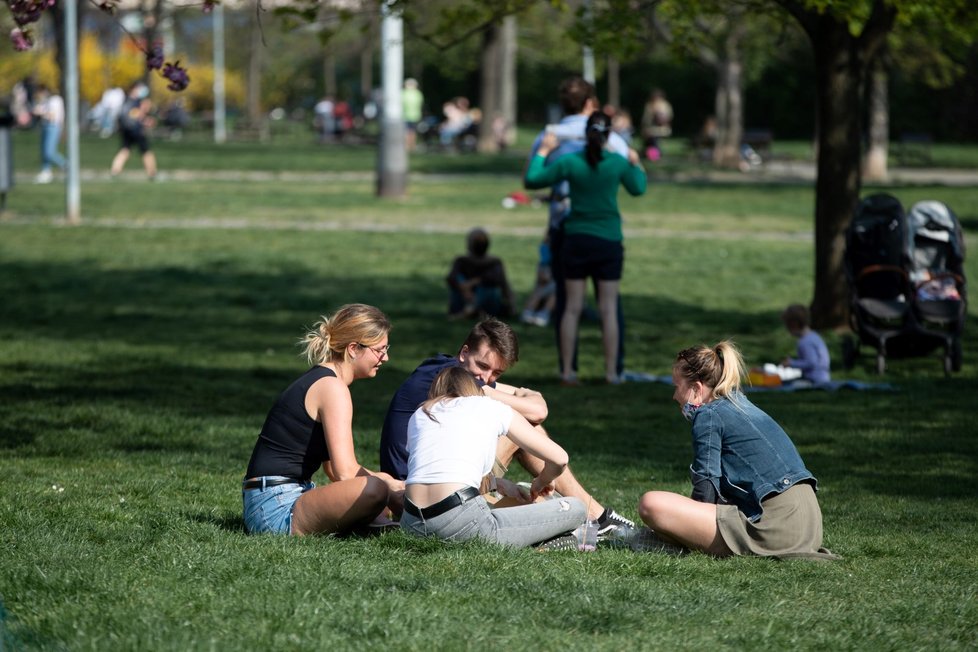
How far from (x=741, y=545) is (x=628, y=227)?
55.6 feet

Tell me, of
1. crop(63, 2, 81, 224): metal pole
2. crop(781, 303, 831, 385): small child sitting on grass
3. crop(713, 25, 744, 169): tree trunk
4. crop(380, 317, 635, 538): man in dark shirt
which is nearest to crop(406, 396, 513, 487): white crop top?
crop(380, 317, 635, 538): man in dark shirt

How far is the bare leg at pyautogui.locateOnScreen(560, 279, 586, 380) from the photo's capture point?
1127 cm

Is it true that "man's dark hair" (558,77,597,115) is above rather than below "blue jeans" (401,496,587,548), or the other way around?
above

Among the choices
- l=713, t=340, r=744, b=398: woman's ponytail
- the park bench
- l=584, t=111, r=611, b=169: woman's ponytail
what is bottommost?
l=713, t=340, r=744, b=398: woman's ponytail

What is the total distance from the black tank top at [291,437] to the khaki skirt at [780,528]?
175 cm

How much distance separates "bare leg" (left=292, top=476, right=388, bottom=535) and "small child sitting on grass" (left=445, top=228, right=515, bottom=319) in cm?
839

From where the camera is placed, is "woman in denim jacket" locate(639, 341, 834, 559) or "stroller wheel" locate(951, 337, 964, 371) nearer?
"woman in denim jacket" locate(639, 341, 834, 559)

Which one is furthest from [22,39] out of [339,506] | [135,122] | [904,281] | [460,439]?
[135,122]

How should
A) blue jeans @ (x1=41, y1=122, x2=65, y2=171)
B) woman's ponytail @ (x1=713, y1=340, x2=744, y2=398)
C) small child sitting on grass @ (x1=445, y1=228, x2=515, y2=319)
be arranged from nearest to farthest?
woman's ponytail @ (x1=713, y1=340, x2=744, y2=398) → small child sitting on grass @ (x1=445, y1=228, x2=515, y2=319) → blue jeans @ (x1=41, y1=122, x2=65, y2=171)

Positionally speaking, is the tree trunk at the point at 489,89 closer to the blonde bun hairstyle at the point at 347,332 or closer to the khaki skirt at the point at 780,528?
the blonde bun hairstyle at the point at 347,332

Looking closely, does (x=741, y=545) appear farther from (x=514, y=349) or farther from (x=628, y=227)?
(x=628, y=227)

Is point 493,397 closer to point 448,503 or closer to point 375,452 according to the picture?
point 448,503

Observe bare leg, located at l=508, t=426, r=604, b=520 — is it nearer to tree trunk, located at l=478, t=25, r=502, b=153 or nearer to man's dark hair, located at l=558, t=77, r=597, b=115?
man's dark hair, located at l=558, t=77, r=597, b=115

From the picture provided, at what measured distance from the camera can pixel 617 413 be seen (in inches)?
423
